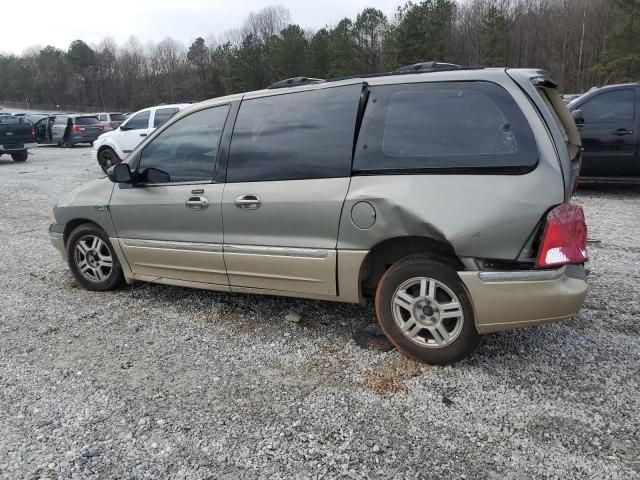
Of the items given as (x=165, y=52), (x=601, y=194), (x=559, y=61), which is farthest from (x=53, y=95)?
(x=601, y=194)

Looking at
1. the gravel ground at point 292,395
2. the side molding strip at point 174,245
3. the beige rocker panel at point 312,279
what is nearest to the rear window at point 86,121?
the gravel ground at point 292,395

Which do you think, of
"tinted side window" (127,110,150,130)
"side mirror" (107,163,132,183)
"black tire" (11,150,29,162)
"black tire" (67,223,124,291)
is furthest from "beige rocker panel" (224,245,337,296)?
"black tire" (11,150,29,162)

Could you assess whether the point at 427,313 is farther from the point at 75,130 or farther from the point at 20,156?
the point at 75,130

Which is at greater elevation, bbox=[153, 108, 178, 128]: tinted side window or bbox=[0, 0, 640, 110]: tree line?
bbox=[0, 0, 640, 110]: tree line

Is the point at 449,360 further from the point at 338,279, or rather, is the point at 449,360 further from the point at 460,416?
the point at 338,279

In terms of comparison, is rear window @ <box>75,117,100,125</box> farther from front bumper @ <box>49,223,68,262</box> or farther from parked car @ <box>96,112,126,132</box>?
front bumper @ <box>49,223,68,262</box>

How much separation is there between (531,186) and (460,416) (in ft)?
4.43

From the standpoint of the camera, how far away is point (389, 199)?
3.16m

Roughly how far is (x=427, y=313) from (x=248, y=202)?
1.51 meters

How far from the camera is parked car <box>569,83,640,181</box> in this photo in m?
8.24

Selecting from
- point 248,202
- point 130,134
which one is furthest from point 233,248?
point 130,134

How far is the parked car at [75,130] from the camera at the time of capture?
23.9 metres

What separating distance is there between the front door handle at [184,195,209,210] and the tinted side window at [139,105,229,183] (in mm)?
165

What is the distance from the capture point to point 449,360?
3.22m
